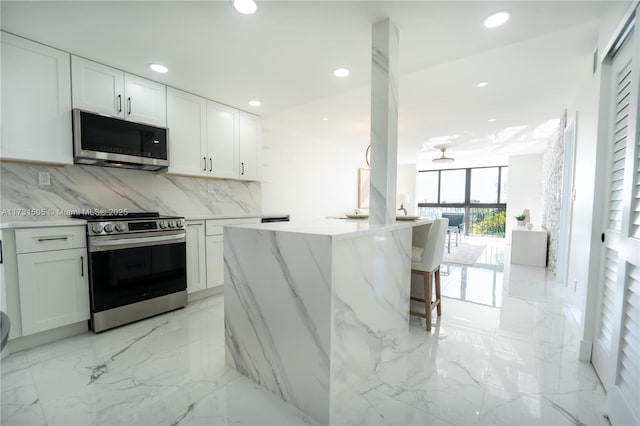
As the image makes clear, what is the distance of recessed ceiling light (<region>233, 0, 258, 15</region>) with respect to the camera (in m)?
1.70

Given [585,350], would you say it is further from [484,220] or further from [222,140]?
[484,220]

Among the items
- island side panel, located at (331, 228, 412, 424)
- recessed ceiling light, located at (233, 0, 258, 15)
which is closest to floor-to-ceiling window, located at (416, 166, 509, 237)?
island side panel, located at (331, 228, 412, 424)

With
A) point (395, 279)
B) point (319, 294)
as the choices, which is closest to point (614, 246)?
point (395, 279)

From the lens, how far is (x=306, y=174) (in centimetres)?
549

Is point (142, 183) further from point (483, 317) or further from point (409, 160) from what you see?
point (409, 160)

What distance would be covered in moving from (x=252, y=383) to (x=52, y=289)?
1713 mm

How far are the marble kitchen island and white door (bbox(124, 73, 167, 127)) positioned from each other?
184cm

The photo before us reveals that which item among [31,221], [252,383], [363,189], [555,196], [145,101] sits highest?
[145,101]

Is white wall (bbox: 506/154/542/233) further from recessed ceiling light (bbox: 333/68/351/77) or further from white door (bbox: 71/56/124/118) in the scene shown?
white door (bbox: 71/56/124/118)

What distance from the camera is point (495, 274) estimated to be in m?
4.12

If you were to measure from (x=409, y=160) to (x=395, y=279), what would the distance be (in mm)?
6868

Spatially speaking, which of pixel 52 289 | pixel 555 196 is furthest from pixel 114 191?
pixel 555 196

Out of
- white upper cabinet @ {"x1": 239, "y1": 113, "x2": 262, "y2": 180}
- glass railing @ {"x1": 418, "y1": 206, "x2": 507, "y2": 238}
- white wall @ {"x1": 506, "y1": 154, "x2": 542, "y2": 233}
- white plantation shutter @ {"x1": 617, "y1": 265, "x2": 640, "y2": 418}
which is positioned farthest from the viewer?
glass railing @ {"x1": 418, "y1": 206, "x2": 507, "y2": 238}

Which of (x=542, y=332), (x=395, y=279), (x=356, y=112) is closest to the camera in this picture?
(x=395, y=279)
